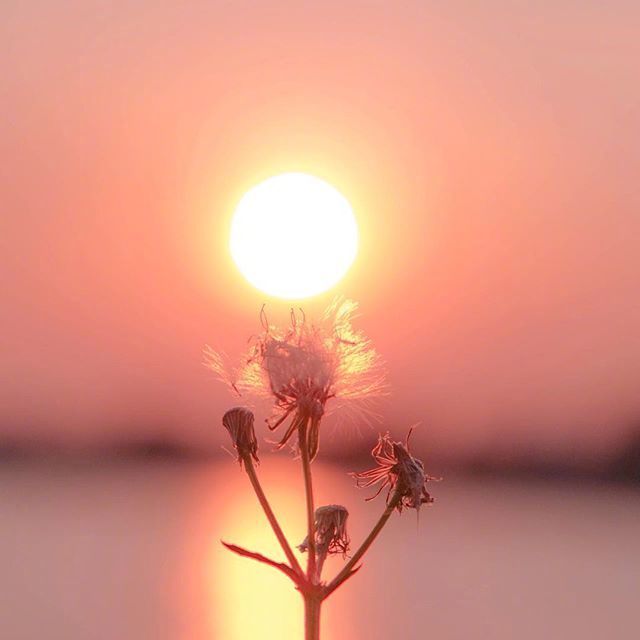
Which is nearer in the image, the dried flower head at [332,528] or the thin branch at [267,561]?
the thin branch at [267,561]

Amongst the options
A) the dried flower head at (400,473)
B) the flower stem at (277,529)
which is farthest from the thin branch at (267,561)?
the dried flower head at (400,473)

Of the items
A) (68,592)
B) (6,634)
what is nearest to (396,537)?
(68,592)

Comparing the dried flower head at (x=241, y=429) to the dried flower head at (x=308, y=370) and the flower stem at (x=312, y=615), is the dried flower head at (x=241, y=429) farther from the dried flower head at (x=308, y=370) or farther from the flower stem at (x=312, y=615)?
the flower stem at (x=312, y=615)

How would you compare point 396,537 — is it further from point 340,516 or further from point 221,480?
point 340,516

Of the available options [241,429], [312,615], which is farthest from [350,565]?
[241,429]

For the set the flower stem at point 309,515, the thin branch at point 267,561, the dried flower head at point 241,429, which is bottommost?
the thin branch at point 267,561

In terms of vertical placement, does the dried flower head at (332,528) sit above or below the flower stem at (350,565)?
above

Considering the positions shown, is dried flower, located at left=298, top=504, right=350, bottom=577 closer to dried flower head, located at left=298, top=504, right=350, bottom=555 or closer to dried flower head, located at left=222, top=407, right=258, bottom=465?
dried flower head, located at left=298, top=504, right=350, bottom=555
